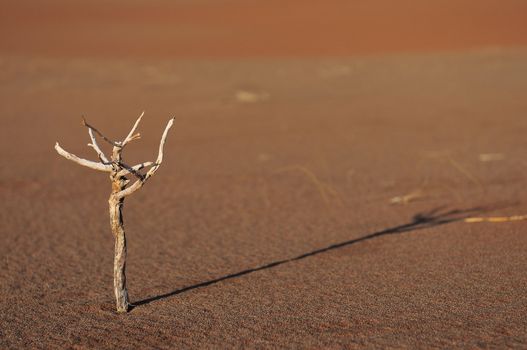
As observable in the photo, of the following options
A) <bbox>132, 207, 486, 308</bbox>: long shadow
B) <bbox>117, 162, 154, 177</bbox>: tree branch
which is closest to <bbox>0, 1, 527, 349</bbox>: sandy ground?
<bbox>132, 207, 486, 308</bbox>: long shadow

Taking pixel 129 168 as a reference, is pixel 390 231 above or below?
below

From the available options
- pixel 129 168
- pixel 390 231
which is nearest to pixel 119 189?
pixel 129 168

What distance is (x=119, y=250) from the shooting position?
5.55 metres

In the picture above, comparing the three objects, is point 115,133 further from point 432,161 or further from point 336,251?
point 336,251

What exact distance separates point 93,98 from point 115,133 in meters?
7.22

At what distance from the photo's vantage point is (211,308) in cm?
561

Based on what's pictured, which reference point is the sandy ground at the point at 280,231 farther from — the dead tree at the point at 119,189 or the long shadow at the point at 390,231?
the dead tree at the point at 119,189

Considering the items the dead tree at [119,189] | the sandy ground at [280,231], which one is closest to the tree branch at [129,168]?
the dead tree at [119,189]

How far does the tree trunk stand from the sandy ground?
14 centimetres

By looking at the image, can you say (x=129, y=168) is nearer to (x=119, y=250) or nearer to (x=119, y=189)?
(x=119, y=189)

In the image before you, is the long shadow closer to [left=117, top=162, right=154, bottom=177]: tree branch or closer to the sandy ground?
the sandy ground

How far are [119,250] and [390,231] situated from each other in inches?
128

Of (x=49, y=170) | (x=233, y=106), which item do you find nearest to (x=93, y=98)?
(x=233, y=106)

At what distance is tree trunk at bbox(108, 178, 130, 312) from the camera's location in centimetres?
549
